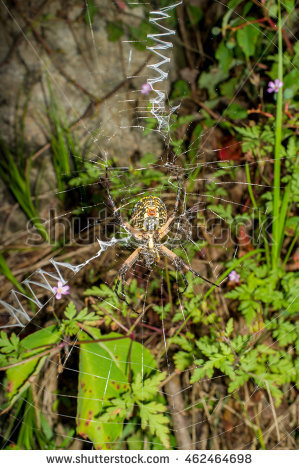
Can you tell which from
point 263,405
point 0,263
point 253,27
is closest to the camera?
Result: point 263,405

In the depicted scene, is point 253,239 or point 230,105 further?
point 230,105

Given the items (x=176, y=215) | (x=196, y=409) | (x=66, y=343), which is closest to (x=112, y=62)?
(x=176, y=215)

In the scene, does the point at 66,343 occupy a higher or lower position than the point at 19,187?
lower

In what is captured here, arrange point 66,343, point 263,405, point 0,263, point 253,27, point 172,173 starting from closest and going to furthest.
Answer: point 66,343 → point 263,405 → point 253,27 → point 172,173 → point 0,263

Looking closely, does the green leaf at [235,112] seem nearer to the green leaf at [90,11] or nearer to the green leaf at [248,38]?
the green leaf at [248,38]

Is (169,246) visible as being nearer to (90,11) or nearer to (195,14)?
(195,14)

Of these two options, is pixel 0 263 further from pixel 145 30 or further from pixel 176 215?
pixel 145 30

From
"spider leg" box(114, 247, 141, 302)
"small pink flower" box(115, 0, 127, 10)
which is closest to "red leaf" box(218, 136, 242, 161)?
"spider leg" box(114, 247, 141, 302)

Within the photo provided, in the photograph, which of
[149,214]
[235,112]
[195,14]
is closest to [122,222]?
[149,214]
